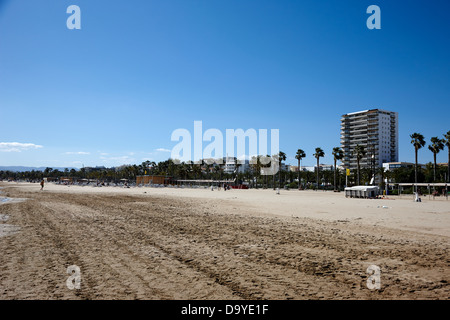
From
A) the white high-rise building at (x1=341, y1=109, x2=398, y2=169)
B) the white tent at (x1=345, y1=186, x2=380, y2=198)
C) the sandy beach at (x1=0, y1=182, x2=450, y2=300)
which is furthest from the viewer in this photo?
the white high-rise building at (x1=341, y1=109, x2=398, y2=169)

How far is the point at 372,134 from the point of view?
148750 millimetres

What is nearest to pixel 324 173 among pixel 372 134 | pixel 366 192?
pixel 372 134

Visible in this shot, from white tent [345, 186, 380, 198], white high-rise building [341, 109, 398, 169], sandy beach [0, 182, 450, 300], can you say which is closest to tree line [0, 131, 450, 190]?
white high-rise building [341, 109, 398, 169]

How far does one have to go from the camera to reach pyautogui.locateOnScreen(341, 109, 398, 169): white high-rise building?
147625 millimetres

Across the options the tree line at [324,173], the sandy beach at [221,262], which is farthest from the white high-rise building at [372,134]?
the sandy beach at [221,262]

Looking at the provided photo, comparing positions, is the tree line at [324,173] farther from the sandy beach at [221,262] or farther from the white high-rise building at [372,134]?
the sandy beach at [221,262]

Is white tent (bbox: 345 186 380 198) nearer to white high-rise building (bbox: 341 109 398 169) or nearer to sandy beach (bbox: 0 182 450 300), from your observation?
sandy beach (bbox: 0 182 450 300)

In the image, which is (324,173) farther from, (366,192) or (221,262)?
(221,262)

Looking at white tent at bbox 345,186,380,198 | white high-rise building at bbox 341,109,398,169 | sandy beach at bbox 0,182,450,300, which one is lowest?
white tent at bbox 345,186,380,198

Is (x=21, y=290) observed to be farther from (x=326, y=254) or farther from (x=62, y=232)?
(x=326, y=254)

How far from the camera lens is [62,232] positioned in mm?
11156

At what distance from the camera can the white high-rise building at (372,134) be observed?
484 feet
